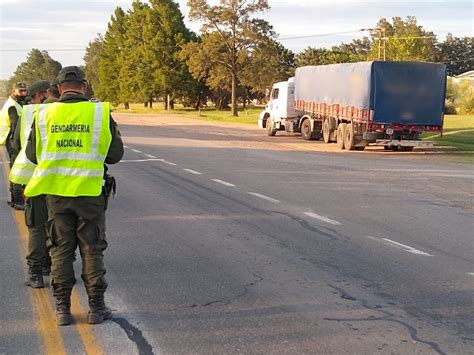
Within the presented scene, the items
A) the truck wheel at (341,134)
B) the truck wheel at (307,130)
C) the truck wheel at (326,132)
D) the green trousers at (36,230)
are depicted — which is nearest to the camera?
the green trousers at (36,230)

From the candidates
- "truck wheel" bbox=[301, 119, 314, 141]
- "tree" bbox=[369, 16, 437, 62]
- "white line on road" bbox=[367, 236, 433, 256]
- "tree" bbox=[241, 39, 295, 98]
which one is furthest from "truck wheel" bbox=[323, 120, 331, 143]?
"tree" bbox=[369, 16, 437, 62]

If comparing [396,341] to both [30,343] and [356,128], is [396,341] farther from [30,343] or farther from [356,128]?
[356,128]

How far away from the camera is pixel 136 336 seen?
4.71 metres

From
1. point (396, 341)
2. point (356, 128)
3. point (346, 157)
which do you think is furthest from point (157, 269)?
point (356, 128)

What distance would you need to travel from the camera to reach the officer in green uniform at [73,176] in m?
4.85

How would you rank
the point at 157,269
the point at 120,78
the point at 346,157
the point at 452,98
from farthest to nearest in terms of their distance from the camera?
1. the point at 120,78
2. the point at 452,98
3. the point at 346,157
4. the point at 157,269

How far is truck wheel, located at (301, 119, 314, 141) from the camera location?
2978 centimetres

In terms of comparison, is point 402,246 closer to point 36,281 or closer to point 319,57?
point 36,281

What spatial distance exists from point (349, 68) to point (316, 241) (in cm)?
1805

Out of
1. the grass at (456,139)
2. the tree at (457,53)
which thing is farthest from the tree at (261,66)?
the tree at (457,53)

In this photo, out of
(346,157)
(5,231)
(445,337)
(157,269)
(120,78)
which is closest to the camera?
(445,337)

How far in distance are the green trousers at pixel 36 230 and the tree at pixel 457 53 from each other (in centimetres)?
12321

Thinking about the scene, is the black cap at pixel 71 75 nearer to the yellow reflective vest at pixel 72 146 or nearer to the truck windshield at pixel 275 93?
the yellow reflective vest at pixel 72 146

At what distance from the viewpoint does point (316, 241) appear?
26.6 feet
